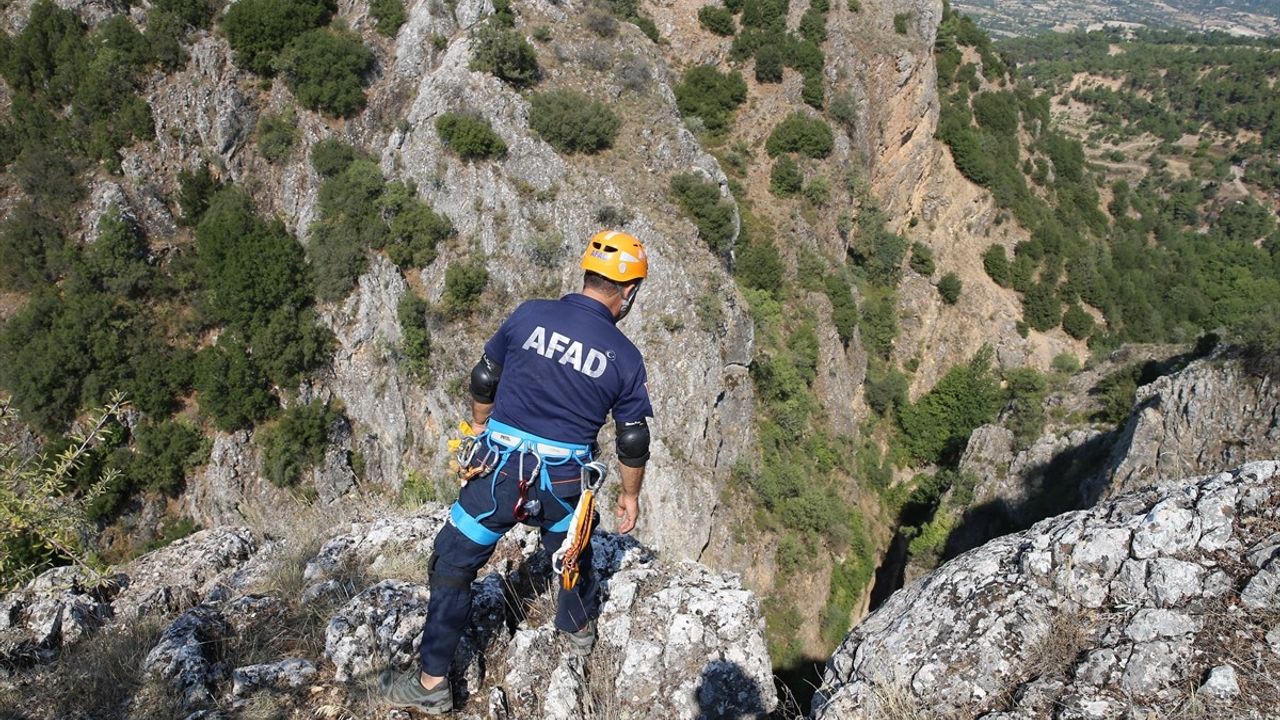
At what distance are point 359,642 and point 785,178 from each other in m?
27.1

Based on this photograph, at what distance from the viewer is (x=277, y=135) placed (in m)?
22.2

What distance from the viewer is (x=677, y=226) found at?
777 inches

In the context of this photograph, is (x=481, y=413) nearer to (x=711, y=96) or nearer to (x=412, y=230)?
(x=412, y=230)

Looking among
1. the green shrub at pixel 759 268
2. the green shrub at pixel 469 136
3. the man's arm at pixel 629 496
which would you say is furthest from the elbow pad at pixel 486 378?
the green shrub at pixel 759 268

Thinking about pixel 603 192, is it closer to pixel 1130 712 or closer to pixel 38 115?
pixel 1130 712

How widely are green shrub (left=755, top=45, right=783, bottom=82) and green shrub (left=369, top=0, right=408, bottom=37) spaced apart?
50.4ft

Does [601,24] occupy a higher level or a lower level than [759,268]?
higher

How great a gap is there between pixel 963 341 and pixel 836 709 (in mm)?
34748

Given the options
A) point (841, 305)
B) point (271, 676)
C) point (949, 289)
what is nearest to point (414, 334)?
point (271, 676)

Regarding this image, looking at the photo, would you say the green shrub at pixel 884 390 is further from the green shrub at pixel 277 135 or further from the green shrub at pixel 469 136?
the green shrub at pixel 277 135

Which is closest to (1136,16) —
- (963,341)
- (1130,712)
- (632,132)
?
(963,341)

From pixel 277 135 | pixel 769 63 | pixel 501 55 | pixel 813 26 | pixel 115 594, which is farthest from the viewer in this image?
pixel 813 26

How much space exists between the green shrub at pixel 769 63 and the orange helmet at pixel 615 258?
2944 cm

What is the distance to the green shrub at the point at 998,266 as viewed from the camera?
3544 cm
